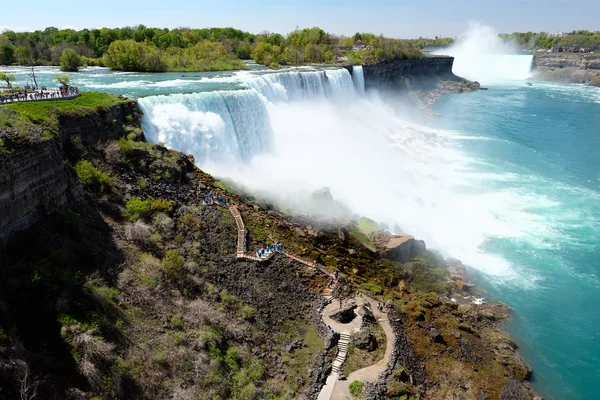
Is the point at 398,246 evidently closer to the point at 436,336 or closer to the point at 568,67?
the point at 436,336

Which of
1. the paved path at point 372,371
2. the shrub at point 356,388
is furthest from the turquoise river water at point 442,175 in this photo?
the shrub at point 356,388

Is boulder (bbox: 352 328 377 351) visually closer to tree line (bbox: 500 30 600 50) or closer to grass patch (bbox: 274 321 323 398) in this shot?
grass patch (bbox: 274 321 323 398)

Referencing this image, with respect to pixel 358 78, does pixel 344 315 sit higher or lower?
lower

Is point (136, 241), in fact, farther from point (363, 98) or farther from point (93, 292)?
point (363, 98)

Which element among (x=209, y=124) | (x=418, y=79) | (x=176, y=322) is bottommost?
(x=418, y=79)

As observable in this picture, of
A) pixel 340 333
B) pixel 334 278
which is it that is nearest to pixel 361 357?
pixel 340 333

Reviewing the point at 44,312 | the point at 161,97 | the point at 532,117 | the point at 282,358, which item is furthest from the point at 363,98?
the point at 44,312
